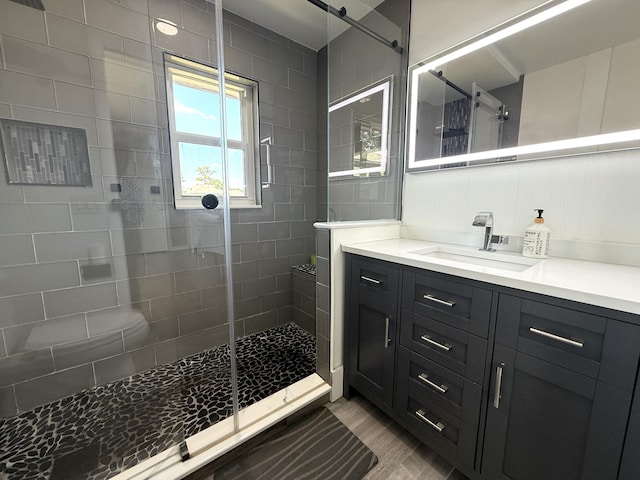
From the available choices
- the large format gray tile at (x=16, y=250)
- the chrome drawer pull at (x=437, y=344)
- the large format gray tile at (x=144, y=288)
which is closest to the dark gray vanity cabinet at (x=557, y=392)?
the chrome drawer pull at (x=437, y=344)

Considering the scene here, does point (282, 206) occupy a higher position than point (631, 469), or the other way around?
point (282, 206)

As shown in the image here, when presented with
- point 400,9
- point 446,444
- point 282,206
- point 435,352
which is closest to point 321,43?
point 400,9

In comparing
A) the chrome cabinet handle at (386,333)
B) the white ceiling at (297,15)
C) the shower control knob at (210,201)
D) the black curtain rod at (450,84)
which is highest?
the white ceiling at (297,15)

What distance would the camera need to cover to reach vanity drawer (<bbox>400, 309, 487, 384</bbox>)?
92cm

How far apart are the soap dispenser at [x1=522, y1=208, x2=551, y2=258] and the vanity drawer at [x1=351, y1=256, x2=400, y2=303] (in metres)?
0.60

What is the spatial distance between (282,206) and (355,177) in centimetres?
71

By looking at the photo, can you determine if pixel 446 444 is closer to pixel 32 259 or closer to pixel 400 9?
pixel 32 259

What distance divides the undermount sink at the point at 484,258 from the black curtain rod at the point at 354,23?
4.50ft

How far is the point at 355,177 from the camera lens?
201cm

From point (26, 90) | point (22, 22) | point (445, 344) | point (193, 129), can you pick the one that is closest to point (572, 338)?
point (445, 344)

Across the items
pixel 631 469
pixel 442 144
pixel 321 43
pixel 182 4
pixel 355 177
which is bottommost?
pixel 631 469

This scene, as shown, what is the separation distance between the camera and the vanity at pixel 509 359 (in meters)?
0.66

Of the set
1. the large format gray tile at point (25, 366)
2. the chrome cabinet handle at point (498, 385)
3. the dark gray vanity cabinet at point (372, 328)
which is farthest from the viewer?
the large format gray tile at point (25, 366)

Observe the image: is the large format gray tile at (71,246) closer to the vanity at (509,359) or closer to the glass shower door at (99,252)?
the glass shower door at (99,252)
